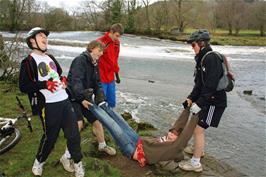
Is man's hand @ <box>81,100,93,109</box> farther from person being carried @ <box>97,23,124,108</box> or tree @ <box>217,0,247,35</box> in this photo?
tree @ <box>217,0,247,35</box>

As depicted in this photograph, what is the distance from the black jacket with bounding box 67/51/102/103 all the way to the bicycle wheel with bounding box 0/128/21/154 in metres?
1.46

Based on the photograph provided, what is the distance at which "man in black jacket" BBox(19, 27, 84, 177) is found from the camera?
431 centimetres

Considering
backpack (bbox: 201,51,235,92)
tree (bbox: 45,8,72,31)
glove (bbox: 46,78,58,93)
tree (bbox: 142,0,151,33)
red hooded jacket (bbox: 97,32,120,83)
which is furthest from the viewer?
tree (bbox: 45,8,72,31)

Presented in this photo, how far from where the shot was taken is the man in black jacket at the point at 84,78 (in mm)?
4922

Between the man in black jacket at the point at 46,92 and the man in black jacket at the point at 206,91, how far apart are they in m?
1.84

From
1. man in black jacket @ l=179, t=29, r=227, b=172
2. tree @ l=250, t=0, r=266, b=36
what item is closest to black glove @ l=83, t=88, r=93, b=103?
man in black jacket @ l=179, t=29, r=227, b=172

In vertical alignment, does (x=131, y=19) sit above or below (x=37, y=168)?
above

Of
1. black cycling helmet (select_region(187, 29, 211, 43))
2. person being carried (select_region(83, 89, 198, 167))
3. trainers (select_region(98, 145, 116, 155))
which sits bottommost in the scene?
trainers (select_region(98, 145, 116, 155))

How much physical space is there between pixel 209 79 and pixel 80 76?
1.84 metres

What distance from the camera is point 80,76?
495 cm

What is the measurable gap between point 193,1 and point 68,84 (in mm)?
60863

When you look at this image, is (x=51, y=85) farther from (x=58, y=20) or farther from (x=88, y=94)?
(x=58, y=20)

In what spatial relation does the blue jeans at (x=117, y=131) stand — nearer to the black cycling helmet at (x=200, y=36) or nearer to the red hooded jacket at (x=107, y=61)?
the red hooded jacket at (x=107, y=61)

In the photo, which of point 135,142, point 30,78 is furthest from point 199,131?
point 30,78
